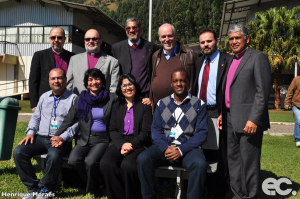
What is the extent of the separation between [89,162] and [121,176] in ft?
1.66

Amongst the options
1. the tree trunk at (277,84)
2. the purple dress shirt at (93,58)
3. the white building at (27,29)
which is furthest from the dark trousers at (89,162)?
the tree trunk at (277,84)

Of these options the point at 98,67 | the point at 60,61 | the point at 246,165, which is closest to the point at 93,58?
the point at 98,67

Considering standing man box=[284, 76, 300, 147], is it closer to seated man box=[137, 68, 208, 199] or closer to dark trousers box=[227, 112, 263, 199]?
dark trousers box=[227, 112, 263, 199]

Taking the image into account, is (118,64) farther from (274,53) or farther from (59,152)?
(274,53)

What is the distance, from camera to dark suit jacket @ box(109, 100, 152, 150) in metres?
4.31

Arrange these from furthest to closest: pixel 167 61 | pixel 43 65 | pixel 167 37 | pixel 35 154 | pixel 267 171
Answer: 1. pixel 267 171
2. pixel 43 65
3. pixel 167 61
4. pixel 167 37
5. pixel 35 154

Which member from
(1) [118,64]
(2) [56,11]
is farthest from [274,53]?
(1) [118,64]

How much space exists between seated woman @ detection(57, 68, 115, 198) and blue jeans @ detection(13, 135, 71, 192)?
0.23 metres

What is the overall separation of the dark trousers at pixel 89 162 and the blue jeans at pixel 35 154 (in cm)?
20

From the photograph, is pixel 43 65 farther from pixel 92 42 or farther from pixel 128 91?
pixel 128 91

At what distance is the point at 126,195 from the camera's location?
3963 millimetres

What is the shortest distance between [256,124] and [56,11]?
25.1 m

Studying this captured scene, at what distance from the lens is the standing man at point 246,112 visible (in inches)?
147

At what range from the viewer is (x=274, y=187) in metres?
5.09
